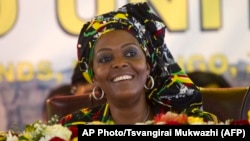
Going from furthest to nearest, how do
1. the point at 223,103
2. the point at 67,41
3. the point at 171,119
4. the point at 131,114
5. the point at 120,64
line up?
1. the point at 67,41
2. the point at 223,103
3. the point at 131,114
4. the point at 120,64
5. the point at 171,119

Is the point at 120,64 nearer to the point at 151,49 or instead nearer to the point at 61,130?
the point at 151,49

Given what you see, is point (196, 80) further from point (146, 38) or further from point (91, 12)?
point (146, 38)

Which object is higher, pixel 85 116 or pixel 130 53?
pixel 130 53

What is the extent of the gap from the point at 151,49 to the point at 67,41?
127 centimetres

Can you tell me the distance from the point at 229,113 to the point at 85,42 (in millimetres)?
710

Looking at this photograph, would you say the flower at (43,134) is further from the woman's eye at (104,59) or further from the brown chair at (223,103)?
the brown chair at (223,103)

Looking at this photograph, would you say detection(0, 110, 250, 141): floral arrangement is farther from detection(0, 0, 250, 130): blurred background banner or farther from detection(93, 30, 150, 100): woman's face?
detection(0, 0, 250, 130): blurred background banner

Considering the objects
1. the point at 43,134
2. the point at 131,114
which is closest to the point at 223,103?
the point at 131,114

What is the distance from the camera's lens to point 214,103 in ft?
7.76

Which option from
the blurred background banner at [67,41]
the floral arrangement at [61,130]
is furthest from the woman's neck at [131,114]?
the blurred background banner at [67,41]

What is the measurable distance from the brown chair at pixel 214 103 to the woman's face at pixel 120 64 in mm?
475

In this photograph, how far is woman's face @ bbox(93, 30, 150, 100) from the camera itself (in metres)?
1.93

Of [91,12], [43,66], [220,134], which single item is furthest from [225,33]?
[220,134]

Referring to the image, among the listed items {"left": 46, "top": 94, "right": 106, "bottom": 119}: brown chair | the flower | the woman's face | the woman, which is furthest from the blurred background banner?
the flower
